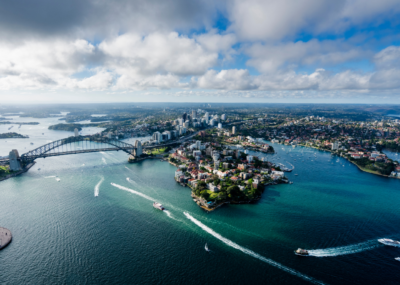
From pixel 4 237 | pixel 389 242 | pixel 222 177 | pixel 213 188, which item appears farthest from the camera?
pixel 222 177

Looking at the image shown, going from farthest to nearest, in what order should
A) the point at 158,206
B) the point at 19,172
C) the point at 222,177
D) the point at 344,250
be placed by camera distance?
the point at 19,172 < the point at 222,177 < the point at 158,206 < the point at 344,250

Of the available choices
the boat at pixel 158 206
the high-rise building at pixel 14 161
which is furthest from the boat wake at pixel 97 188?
the high-rise building at pixel 14 161

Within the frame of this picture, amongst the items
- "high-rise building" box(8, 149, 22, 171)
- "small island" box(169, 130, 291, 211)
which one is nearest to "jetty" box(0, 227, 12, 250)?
"small island" box(169, 130, 291, 211)

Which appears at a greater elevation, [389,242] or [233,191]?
[233,191]

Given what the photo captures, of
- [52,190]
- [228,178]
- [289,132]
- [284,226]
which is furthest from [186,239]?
[289,132]

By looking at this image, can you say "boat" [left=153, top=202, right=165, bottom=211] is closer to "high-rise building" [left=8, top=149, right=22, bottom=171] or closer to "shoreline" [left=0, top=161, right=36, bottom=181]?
"shoreline" [left=0, top=161, right=36, bottom=181]

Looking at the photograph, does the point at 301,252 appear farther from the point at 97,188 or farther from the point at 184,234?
the point at 97,188

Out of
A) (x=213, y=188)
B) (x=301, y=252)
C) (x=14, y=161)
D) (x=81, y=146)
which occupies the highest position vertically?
(x=14, y=161)

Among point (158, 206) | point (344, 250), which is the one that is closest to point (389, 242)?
point (344, 250)
